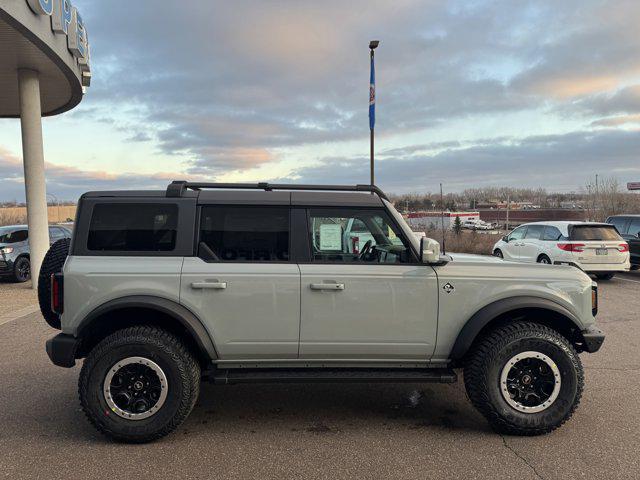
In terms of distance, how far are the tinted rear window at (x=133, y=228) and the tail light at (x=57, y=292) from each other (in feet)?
1.05

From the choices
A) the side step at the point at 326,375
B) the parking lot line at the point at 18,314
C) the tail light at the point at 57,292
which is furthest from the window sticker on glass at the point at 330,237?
the parking lot line at the point at 18,314

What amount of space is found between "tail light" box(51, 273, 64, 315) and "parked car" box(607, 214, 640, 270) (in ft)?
46.0

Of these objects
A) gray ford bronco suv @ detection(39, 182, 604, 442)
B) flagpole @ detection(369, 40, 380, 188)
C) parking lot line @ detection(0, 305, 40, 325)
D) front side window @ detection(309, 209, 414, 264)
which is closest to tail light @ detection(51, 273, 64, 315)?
gray ford bronco suv @ detection(39, 182, 604, 442)

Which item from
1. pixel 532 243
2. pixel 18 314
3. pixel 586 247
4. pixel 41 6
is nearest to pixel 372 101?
pixel 532 243

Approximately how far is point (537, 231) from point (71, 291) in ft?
38.7

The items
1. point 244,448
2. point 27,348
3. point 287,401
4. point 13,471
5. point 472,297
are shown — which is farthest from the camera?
point 27,348

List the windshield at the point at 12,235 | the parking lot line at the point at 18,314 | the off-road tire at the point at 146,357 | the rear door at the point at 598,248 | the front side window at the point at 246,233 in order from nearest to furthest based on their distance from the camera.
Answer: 1. the off-road tire at the point at 146,357
2. the front side window at the point at 246,233
3. the parking lot line at the point at 18,314
4. the rear door at the point at 598,248
5. the windshield at the point at 12,235

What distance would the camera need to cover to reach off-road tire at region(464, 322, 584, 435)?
360 cm

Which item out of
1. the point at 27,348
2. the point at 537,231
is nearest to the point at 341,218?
the point at 27,348

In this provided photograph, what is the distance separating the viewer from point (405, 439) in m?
3.59

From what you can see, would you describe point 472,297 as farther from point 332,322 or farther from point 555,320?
point 332,322

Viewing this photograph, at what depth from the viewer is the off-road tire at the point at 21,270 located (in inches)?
480

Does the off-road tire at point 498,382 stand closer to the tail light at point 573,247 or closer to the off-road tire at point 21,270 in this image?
the tail light at point 573,247

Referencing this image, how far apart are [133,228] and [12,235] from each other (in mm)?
11128
